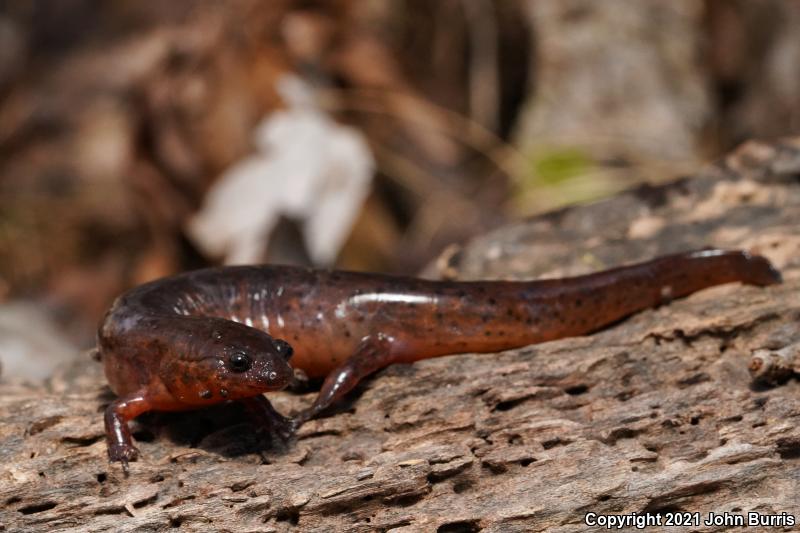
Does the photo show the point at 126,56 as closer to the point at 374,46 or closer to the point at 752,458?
the point at 374,46

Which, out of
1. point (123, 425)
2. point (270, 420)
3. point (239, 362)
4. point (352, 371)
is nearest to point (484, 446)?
point (352, 371)

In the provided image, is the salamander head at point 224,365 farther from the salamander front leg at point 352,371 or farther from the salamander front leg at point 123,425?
the salamander front leg at point 352,371

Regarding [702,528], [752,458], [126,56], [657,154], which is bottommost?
[702,528]

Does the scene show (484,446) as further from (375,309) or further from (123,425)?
(123,425)

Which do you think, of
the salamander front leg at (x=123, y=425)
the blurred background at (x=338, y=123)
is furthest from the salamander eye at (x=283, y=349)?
the blurred background at (x=338, y=123)

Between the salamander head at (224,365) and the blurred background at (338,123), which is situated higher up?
the blurred background at (338,123)

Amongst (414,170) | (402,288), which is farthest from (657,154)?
(402,288)

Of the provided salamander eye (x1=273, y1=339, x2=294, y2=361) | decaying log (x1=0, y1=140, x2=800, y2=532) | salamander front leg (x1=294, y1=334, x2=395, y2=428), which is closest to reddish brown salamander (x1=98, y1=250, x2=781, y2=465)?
salamander front leg (x1=294, y1=334, x2=395, y2=428)
